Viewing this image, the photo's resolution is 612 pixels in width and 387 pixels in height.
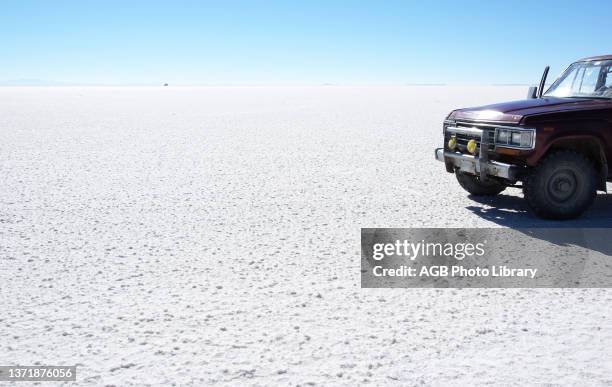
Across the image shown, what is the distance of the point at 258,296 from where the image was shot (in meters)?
3.96

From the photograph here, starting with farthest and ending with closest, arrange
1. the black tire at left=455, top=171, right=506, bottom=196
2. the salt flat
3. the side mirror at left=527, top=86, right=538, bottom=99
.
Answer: the black tire at left=455, top=171, right=506, bottom=196, the side mirror at left=527, top=86, right=538, bottom=99, the salt flat

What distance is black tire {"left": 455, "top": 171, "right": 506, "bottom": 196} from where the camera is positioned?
737 cm

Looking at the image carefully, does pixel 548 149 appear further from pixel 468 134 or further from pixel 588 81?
pixel 588 81

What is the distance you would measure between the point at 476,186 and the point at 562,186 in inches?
58.8

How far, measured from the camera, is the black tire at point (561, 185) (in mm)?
5855

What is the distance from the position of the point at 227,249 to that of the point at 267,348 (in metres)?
2.02

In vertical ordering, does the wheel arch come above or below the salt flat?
above

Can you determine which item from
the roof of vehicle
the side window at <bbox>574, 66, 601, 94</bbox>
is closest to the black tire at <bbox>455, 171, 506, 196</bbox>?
the side window at <bbox>574, 66, 601, 94</bbox>

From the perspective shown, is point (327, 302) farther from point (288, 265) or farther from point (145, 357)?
point (145, 357)

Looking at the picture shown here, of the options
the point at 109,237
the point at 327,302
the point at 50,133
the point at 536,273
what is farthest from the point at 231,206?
the point at 50,133

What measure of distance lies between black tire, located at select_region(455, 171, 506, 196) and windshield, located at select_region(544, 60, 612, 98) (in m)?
1.47

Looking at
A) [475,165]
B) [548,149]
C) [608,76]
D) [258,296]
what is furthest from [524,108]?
[258,296]

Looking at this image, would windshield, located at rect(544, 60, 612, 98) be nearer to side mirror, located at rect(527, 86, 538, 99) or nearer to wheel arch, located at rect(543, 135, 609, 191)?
side mirror, located at rect(527, 86, 538, 99)

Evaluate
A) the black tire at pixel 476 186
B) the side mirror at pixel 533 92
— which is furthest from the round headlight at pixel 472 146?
the side mirror at pixel 533 92
